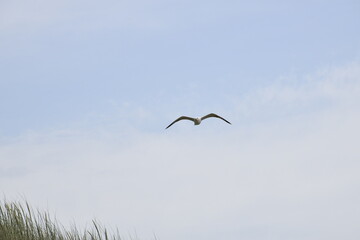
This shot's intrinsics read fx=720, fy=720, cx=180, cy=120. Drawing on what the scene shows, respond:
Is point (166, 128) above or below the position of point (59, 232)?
above

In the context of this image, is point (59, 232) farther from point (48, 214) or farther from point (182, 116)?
point (182, 116)

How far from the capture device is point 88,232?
13180 mm

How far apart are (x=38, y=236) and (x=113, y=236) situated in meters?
1.38

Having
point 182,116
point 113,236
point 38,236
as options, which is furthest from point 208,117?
point 38,236

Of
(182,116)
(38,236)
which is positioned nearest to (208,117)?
(182,116)

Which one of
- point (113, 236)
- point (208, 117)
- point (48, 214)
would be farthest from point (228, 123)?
point (48, 214)

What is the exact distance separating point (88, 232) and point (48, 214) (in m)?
0.89

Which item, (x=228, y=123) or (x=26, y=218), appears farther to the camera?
(x=26, y=218)

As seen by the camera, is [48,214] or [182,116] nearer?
[182,116]

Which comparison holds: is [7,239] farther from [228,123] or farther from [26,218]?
[228,123]

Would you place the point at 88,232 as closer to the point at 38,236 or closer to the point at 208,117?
the point at 38,236

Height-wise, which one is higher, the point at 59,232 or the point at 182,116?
the point at 182,116

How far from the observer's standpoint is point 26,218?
1344 centimetres

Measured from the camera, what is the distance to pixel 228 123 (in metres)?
12.2
